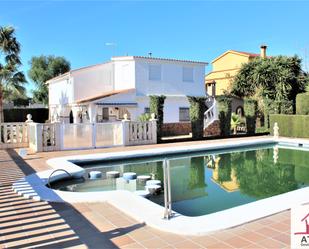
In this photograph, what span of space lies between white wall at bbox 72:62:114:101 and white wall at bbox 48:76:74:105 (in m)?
0.75

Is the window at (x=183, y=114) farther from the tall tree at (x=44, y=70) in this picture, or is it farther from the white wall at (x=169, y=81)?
the tall tree at (x=44, y=70)

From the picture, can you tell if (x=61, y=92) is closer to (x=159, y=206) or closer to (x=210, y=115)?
(x=210, y=115)

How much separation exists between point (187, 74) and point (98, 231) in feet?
86.9

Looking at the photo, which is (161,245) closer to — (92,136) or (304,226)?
(304,226)

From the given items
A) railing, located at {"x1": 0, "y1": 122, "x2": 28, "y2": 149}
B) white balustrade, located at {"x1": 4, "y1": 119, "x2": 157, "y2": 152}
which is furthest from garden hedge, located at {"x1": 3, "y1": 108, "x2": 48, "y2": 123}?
white balustrade, located at {"x1": 4, "y1": 119, "x2": 157, "y2": 152}

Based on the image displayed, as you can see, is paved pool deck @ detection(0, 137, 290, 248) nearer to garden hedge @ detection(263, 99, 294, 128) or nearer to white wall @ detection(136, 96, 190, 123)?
garden hedge @ detection(263, 99, 294, 128)

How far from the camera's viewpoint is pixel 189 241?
4945mm

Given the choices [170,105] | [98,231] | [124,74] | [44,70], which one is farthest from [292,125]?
[44,70]

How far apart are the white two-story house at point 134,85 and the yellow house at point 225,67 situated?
37.7ft

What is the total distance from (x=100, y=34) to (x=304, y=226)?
38292 mm

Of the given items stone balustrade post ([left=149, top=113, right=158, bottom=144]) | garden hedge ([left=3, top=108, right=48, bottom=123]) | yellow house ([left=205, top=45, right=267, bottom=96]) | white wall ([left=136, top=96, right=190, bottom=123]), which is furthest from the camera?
yellow house ([left=205, top=45, right=267, bottom=96])

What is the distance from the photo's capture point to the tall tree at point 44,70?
49594mm

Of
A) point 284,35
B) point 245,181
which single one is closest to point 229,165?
point 245,181

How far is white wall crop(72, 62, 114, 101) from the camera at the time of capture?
2898 centimetres
